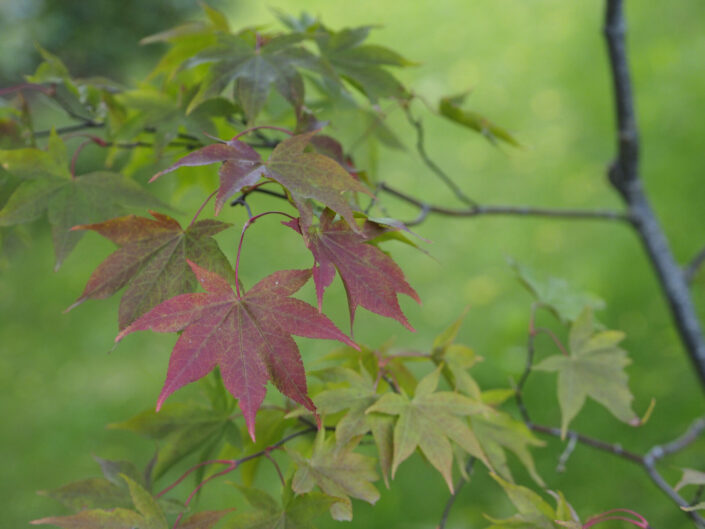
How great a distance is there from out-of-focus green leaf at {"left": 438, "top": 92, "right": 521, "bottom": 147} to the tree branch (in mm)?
379

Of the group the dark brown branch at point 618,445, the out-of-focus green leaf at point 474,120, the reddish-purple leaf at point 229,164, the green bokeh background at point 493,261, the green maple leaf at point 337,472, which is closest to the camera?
the reddish-purple leaf at point 229,164

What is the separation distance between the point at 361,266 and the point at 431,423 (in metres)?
0.22

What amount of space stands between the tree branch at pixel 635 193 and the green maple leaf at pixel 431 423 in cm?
86

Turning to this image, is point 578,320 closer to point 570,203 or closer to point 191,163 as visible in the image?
point 191,163

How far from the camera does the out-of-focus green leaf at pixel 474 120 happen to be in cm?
114

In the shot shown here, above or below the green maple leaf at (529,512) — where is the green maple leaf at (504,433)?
below

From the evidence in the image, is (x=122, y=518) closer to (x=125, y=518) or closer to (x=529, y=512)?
(x=125, y=518)

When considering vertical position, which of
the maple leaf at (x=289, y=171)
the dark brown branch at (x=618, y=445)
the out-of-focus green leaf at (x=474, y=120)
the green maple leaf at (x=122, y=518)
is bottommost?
the dark brown branch at (x=618, y=445)

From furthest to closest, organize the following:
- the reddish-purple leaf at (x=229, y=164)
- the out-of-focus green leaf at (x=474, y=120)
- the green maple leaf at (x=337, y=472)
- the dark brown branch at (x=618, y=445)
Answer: the out-of-focus green leaf at (x=474, y=120) < the dark brown branch at (x=618, y=445) < the green maple leaf at (x=337, y=472) < the reddish-purple leaf at (x=229, y=164)

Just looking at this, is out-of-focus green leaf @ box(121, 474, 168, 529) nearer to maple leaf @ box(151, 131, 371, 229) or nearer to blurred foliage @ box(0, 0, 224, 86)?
maple leaf @ box(151, 131, 371, 229)

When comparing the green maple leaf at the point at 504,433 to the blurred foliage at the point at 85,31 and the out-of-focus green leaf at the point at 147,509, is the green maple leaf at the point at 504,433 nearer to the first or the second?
the out-of-focus green leaf at the point at 147,509

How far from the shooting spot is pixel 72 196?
2.94ft

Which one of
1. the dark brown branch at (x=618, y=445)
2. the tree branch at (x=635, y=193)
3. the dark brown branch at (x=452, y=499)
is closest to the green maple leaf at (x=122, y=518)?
the dark brown branch at (x=452, y=499)

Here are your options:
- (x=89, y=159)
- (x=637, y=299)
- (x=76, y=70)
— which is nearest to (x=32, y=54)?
(x=76, y=70)
